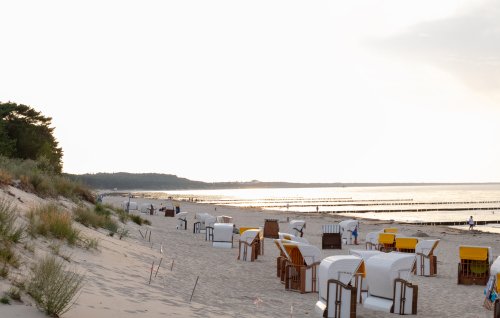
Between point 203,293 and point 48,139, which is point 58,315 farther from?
point 48,139

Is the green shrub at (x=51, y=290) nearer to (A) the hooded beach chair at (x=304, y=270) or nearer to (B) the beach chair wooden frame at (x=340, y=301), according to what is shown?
(B) the beach chair wooden frame at (x=340, y=301)

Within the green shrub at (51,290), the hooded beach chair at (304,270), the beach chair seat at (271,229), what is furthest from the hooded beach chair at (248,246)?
the green shrub at (51,290)

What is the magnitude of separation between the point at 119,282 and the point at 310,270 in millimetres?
3957

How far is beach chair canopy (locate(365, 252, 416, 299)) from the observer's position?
9.00 meters

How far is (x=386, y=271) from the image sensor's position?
29.5ft

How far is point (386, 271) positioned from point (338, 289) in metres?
1.34

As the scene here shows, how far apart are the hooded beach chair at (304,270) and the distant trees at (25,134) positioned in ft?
110

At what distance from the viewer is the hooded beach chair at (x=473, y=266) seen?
40.5ft

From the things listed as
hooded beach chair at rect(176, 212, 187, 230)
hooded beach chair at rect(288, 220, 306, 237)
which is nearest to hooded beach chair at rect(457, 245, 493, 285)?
hooded beach chair at rect(288, 220, 306, 237)

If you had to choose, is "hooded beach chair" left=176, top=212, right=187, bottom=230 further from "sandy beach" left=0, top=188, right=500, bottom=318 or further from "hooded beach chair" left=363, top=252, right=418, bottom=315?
"hooded beach chair" left=363, top=252, right=418, bottom=315

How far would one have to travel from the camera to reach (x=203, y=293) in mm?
9531

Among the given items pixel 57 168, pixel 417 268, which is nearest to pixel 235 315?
pixel 417 268

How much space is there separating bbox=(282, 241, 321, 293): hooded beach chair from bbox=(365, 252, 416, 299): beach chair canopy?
4.67ft

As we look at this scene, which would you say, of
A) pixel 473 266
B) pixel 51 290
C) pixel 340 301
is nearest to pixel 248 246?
pixel 473 266
